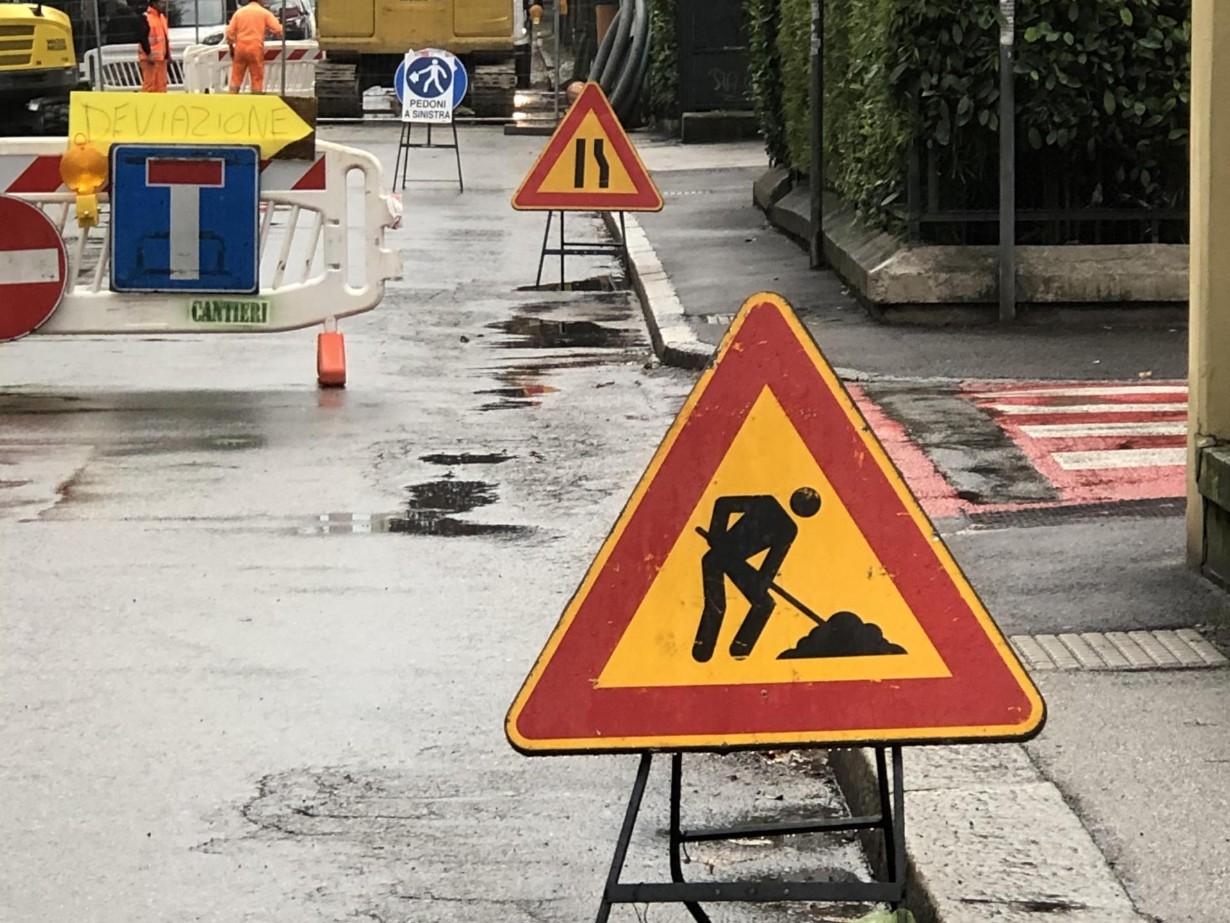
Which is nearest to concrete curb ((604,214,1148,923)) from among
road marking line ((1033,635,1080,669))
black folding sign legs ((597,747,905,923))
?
black folding sign legs ((597,747,905,923))

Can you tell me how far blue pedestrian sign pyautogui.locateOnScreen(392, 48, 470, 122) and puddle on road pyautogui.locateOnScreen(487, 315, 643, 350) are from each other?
11.5m

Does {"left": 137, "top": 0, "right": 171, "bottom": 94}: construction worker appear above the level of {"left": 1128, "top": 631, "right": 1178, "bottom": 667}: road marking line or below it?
above

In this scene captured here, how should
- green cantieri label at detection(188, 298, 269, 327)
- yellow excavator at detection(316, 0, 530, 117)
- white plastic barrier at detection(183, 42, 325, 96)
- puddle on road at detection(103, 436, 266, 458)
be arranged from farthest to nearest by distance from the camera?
yellow excavator at detection(316, 0, 530, 117)
white plastic barrier at detection(183, 42, 325, 96)
green cantieri label at detection(188, 298, 269, 327)
puddle on road at detection(103, 436, 266, 458)

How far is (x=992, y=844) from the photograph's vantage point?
195 inches

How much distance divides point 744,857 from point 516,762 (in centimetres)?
90

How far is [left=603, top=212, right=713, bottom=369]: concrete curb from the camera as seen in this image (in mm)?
12992

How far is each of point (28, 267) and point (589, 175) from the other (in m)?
4.72

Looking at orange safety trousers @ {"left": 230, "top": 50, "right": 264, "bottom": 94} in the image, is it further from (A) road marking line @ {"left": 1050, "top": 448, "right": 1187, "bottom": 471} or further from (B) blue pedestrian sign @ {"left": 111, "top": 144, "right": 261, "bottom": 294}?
(A) road marking line @ {"left": 1050, "top": 448, "right": 1187, "bottom": 471}

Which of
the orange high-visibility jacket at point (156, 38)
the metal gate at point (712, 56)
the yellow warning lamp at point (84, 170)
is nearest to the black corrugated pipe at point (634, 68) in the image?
the metal gate at point (712, 56)

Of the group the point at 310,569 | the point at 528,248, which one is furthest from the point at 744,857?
the point at 528,248

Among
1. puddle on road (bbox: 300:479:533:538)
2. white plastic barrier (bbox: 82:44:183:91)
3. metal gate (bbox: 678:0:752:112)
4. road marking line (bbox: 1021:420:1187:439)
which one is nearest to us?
puddle on road (bbox: 300:479:533:538)

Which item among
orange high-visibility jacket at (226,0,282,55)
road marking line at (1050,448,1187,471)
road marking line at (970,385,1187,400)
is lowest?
road marking line at (1050,448,1187,471)

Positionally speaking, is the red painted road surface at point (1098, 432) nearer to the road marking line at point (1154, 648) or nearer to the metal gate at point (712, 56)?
the road marking line at point (1154, 648)

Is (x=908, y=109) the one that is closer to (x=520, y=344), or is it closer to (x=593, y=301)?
(x=520, y=344)
